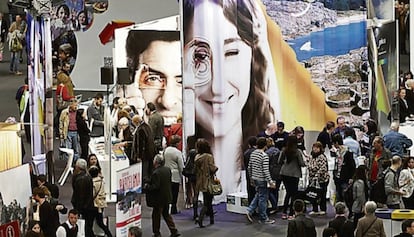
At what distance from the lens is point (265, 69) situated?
16.5 metres

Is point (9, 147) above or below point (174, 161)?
above

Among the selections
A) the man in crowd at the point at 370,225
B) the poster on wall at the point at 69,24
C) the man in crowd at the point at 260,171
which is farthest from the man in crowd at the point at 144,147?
the poster on wall at the point at 69,24

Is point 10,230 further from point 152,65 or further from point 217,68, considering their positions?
point 152,65

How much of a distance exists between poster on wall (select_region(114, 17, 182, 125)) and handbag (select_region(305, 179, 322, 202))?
4207mm

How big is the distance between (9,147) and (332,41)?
557 centimetres

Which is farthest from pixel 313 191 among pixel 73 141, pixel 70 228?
pixel 73 141

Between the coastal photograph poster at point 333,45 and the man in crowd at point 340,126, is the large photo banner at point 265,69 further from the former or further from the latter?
the man in crowd at point 340,126

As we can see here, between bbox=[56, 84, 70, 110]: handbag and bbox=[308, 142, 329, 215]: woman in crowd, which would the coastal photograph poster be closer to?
bbox=[308, 142, 329, 215]: woman in crowd

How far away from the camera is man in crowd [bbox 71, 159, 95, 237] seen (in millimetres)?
13281

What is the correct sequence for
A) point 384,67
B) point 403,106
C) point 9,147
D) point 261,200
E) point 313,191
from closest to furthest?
point 9,147
point 261,200
point 313,191
point 384,67
point 403,106

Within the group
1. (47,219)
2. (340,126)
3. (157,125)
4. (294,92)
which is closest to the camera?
(47,219)

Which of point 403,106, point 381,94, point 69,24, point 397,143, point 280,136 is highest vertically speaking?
point 69,24

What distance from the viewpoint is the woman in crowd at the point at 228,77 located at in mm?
16312

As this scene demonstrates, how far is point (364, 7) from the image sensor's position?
53.9 ft
